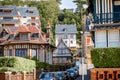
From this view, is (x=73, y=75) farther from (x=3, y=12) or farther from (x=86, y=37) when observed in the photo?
(x=3, y=12)

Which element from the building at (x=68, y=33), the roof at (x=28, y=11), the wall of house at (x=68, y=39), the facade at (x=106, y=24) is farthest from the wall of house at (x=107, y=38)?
the roof at (x=28, y=11)

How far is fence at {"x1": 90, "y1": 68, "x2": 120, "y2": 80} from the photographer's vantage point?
3241cm

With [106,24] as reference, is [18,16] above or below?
above

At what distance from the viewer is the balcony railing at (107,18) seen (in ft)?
126

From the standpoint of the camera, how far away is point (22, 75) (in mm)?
47781

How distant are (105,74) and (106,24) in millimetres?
6544

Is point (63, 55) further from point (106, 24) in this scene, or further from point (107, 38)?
point (106, 24)

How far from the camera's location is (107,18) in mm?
38406

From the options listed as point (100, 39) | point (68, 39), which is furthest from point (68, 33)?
point (100, 39)

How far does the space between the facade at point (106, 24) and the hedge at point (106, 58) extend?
5084mm

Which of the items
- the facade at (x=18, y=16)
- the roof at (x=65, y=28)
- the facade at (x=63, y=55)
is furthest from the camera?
the roof at (x=65, y=28)

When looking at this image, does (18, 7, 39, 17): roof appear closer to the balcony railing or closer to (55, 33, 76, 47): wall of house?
(55, 33, 76, 47): wall of house

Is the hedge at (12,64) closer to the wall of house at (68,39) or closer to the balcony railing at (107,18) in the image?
the balcony railing at (107,18)

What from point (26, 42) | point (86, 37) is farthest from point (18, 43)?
point (86, 37)
